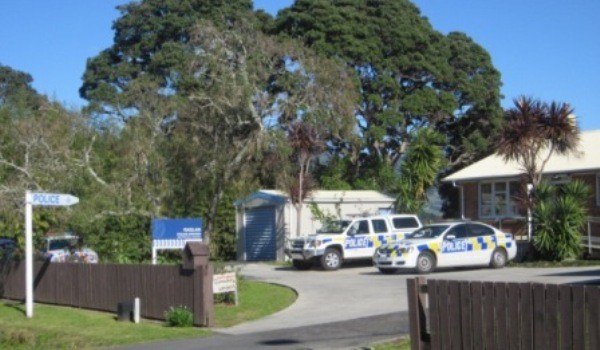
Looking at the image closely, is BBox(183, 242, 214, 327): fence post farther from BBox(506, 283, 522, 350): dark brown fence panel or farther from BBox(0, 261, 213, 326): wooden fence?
BBox(506, 283, 522, 350): dark brown fence panel

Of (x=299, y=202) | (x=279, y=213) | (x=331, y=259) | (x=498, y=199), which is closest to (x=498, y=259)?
(x=331, y=259)

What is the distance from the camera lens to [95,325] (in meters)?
18.1

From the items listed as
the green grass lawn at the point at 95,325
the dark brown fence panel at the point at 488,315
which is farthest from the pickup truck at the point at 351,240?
the dark brown fence panel at the point at 488,315

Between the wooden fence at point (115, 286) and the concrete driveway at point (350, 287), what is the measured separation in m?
1.20

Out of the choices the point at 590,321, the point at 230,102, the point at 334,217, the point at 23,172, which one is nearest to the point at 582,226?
Result: the point at 334,217

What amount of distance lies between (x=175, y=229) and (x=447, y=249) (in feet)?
29.0

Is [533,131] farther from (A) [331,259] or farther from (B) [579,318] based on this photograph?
(B) [579,318]

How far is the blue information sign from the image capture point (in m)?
20.7

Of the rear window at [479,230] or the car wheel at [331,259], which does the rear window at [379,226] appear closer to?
the car wheel at [331,259]

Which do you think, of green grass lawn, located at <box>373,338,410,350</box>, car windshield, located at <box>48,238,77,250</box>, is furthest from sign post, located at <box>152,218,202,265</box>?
car windshield, located at <box>48,238,77,250</box>

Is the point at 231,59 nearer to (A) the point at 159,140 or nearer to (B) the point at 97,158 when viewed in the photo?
(A) the point at 159,140

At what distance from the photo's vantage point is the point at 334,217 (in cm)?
3525

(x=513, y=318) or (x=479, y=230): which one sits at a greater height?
(x=479, y=230)

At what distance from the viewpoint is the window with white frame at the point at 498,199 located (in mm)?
33500
